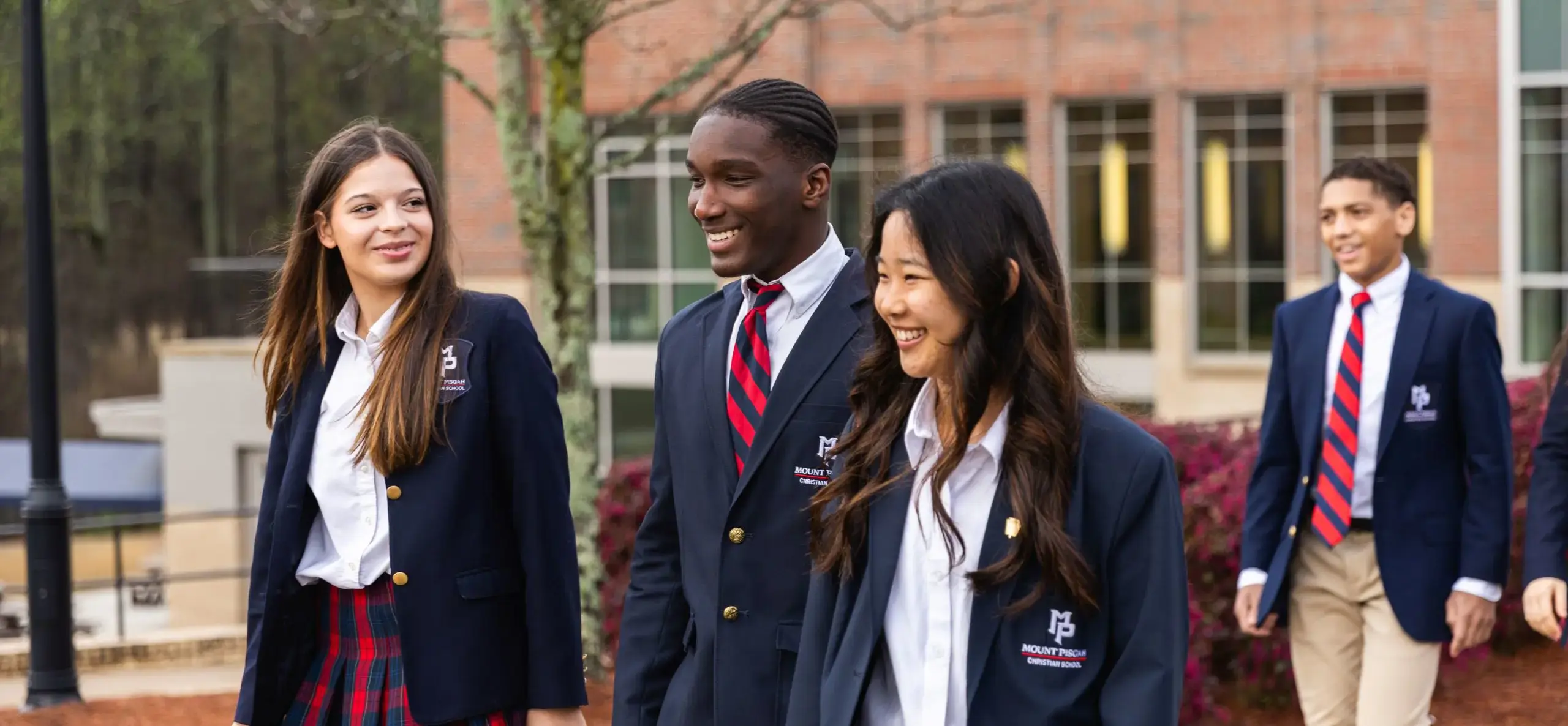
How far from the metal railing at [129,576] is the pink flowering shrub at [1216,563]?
10.4ft

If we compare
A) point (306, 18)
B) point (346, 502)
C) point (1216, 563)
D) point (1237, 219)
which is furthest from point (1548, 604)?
point (1237, 219)

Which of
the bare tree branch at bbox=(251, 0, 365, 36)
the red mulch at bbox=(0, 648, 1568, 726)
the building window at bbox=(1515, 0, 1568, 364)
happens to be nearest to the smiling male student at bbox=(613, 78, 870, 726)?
the red mulch at bbox=(0, 648, 1568, 726)

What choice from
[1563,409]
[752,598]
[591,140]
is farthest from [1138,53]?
[752,598]

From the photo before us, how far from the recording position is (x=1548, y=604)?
16.4 feet

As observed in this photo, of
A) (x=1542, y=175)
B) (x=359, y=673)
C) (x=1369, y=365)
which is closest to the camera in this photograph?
(x=359, y=673)

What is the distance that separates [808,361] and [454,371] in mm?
768

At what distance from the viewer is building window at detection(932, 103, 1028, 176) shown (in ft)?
85.1

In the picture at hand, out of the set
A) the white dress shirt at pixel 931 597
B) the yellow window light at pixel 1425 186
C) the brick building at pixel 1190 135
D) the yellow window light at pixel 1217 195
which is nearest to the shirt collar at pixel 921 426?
the white dress shirt at pixel 931 597

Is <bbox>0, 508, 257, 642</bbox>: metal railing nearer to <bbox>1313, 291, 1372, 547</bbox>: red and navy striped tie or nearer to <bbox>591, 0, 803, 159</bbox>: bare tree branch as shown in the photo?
<bbox>1313, 291, 1372, 547</bbox>: red and navy striped tie

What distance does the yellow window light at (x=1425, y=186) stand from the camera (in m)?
23.6

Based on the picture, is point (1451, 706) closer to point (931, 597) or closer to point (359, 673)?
point (359, 673)

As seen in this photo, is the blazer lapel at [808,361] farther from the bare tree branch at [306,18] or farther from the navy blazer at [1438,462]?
the bare tree branch at [306,18]

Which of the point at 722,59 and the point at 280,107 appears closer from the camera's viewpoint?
the point at 722,59

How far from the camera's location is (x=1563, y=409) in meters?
5.11
